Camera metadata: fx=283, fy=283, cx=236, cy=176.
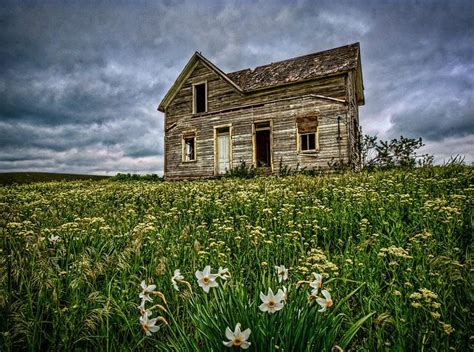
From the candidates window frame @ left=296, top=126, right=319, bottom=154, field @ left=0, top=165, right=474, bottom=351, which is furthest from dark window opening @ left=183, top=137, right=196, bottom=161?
field @ left=0, top=165, right=474, bottom=351

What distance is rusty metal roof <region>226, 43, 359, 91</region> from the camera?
15.2m

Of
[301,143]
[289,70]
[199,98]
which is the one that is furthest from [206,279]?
[199,98]

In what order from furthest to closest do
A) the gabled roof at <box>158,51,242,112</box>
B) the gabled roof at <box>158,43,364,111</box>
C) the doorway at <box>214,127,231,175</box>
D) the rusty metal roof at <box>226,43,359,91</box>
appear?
the gabled roof at <box>158,51,242,112</box>, the doorway at <box>214,127,231,175</box>, the gabled roof at <box>158,43,364,111</box>, the rusty metal roof at <box>226,43,359,91</box>

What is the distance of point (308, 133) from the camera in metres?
15.6

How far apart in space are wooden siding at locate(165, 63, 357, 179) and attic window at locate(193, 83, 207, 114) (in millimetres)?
395

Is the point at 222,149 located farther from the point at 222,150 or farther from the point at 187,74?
the point at 187,74

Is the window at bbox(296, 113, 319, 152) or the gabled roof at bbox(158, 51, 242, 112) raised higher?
the gabled roof at bbox(158, 51, 242, 112)

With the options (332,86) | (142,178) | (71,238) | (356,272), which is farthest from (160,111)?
(356,272)

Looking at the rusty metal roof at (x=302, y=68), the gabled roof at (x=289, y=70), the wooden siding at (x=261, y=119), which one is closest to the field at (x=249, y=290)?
the wooden siding at (x=261, y=119)

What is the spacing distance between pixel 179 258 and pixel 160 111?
20.1 metres

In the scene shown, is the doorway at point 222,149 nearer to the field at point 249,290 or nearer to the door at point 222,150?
the door at point 222,150

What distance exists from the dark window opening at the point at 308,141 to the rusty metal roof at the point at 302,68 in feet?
10.2

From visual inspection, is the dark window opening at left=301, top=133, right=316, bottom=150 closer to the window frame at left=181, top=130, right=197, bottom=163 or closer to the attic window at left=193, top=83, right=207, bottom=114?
the window frame at left=181, top=130, right=197, bottom=163

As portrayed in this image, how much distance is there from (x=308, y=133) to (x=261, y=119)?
314 cm
